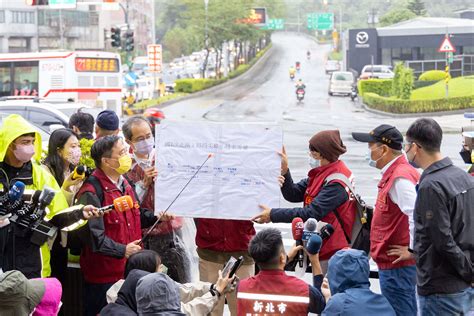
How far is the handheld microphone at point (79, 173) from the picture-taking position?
6.45 metres

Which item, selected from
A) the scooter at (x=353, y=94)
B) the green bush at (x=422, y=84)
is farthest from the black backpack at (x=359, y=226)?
the green bush at (x=422, y=84)

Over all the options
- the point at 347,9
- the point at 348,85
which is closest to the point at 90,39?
the point at 348,85

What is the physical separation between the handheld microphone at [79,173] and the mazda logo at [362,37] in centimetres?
5726

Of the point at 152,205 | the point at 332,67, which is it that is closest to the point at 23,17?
the point at 332,67

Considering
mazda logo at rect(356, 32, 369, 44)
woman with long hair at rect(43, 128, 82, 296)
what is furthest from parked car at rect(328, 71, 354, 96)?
woman with long hair at rect(43, 128, 82, 296)

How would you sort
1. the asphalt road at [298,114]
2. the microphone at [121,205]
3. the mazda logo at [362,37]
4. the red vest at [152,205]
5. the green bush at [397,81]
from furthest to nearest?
1. the mazda logo at [362,37]
2. the green bush at [397,81]
3. the asphalt road at [298,114]
4. the red vest at [152,205]
5. the microphone at [121,205]

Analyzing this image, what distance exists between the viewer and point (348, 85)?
52.8 metres

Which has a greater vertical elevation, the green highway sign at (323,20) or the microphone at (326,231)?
the green highway sign at (323,20)

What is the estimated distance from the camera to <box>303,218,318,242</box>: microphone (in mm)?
5785

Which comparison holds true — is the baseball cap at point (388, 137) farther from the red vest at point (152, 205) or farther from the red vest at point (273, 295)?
the red vest at point (152, 205)

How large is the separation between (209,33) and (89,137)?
59.0 meters

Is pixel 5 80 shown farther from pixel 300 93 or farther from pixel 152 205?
pixel 152 205

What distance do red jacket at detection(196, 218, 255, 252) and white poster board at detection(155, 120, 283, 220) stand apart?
297mm

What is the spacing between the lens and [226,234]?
6.74 metres
